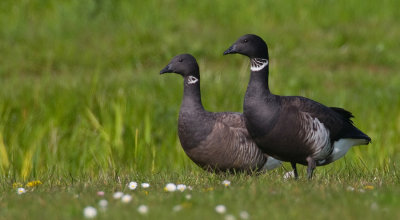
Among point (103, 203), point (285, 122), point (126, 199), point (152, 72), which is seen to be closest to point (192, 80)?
point (285, 122)

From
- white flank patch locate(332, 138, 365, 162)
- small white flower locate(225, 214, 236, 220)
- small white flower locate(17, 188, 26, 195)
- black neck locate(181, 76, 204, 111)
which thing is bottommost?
small white flower locate(17, 188, 26, 195)

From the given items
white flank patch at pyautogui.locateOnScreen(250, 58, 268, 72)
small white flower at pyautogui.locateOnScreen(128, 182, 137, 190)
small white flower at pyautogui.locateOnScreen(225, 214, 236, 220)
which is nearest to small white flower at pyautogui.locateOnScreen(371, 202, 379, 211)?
small white flower at pyautogui.locateOnScreen(225, 214, 236, 220)

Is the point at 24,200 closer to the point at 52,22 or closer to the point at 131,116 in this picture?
the point at 131,116

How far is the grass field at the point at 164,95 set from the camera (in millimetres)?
5230

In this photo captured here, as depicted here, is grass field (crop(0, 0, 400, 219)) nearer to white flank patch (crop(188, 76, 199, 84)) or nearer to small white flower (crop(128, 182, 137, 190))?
small white flower (crop(128, 182, 137, 190))

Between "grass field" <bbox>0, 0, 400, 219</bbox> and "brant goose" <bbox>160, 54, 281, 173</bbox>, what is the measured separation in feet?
1.04

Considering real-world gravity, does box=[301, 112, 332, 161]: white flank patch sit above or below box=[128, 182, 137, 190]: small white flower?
above

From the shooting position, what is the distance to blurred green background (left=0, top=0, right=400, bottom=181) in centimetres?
916

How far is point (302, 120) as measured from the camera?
6.79 meters

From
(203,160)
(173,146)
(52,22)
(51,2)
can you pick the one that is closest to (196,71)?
(203,160)

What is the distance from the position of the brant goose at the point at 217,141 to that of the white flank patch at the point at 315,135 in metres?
0.73

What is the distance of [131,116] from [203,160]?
281cm

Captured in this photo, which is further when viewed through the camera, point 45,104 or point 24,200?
A: point 45,104

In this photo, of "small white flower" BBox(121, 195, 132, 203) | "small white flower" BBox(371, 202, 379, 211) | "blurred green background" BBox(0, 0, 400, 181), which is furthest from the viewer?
"blurred green background" BBox(0, 0, 400, 181)
